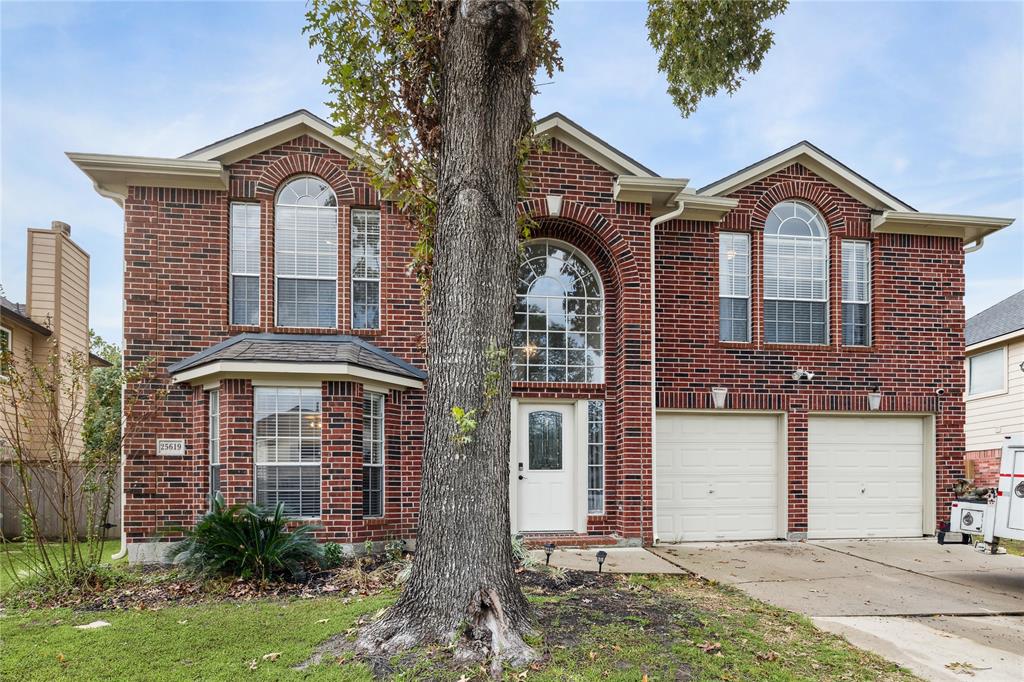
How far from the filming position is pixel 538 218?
10273 mm

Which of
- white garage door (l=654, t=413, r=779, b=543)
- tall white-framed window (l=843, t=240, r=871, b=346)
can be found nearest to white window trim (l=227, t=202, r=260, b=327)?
white garage door (l=654, t=413, r=779, b=543)

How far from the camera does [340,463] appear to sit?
29.2 ft

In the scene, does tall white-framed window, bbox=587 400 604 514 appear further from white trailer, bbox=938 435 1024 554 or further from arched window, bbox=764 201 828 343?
white trailer, bbox=938 435 1024 554

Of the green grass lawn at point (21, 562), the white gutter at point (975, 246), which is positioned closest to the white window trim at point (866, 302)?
the white gutter at point (975, 246)

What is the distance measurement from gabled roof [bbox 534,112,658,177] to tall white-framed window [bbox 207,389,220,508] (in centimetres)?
593

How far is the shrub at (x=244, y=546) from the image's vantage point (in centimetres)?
731

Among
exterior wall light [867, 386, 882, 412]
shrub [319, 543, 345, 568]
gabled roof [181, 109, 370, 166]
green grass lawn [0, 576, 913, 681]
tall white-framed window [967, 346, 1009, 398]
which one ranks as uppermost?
gabled roof [181, 109, 370, 166]

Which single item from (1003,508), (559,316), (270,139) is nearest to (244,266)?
(270,139)

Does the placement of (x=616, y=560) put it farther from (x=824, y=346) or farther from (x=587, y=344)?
(x=824, y=346)

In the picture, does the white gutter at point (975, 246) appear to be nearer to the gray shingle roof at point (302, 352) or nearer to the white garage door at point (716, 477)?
the white garage door at point (716, 477)

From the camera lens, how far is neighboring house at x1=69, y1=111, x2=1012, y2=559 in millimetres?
9125

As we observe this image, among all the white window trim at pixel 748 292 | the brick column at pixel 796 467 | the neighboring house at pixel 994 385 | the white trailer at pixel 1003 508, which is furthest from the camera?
the neighboring house at pixel 994 385

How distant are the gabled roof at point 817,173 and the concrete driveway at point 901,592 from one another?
219 inches

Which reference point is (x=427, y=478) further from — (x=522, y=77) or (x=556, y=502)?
(x=556, y=502)
